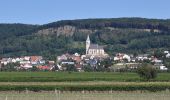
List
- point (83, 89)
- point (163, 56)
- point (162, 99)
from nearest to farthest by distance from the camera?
point (162, 99) < point (83, 89) < point (163, 56)

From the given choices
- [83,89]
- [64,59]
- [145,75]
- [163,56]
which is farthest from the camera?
[64,59]

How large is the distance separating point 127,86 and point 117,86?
978 millimetres

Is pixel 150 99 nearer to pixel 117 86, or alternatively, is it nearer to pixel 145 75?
pixel 117 86

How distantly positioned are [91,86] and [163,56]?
414 ft

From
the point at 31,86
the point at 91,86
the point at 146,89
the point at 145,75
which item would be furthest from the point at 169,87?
the point at 145,75

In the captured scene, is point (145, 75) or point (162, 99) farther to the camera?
point (145, 75)

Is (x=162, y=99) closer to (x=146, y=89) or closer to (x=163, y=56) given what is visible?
(x=146, y=89)

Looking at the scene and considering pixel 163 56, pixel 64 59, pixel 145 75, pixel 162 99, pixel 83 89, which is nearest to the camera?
pixel 162 99

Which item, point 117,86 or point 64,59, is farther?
point 64,59

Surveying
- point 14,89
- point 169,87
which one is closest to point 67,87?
point 14,89

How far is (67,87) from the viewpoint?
51.7 meters

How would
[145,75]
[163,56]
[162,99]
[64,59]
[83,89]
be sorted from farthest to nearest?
[64,59] < [163,56] < [145,75] < [83,89] < [162,99]

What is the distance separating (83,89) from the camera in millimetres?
51719

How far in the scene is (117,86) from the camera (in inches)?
2109
